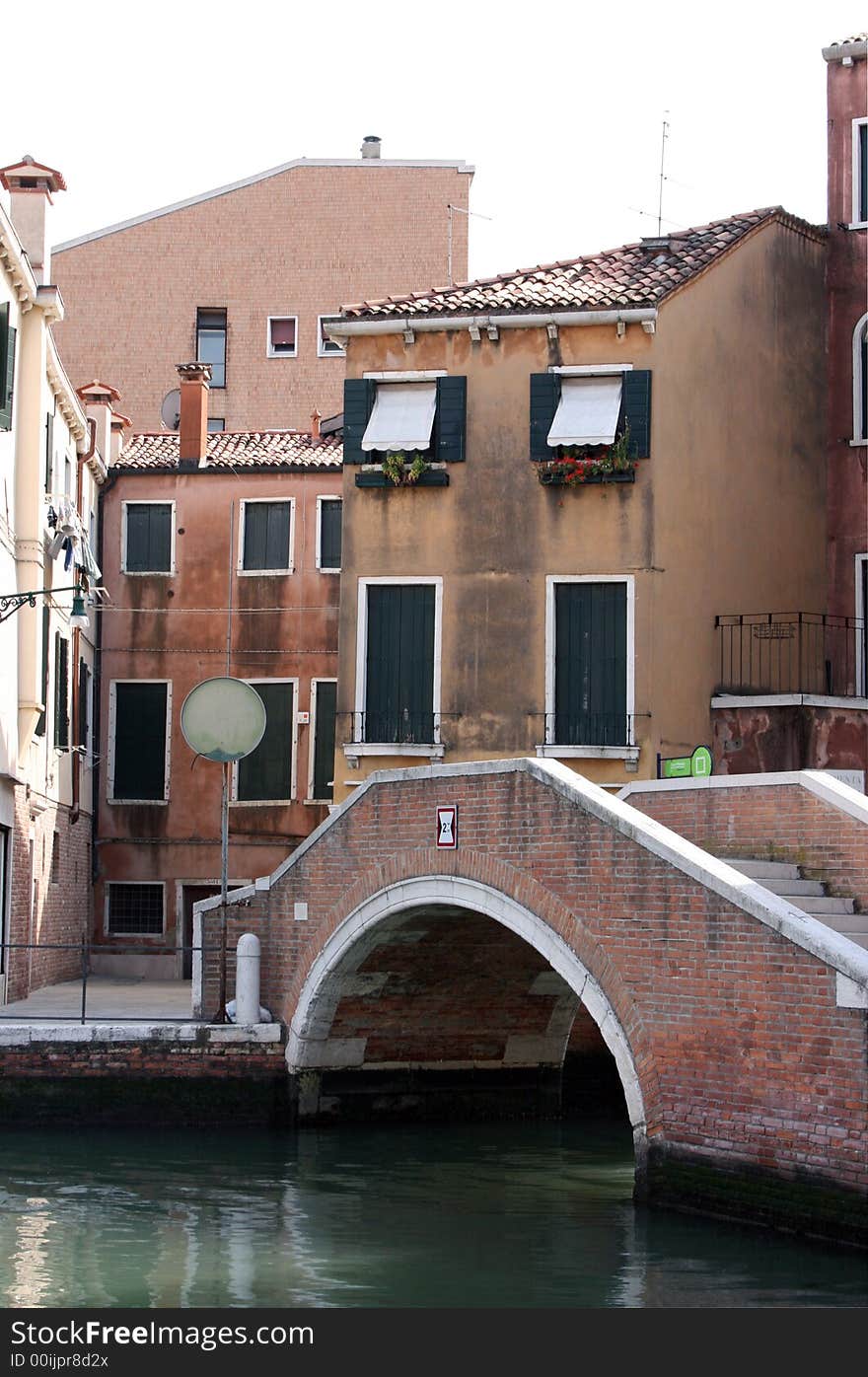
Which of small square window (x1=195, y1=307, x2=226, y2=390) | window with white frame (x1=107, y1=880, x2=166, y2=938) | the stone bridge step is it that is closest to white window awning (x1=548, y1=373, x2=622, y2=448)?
the stone bridge step

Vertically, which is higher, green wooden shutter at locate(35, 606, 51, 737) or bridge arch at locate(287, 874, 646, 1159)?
green wooden shutter at locate(35, 606, 51, 737)

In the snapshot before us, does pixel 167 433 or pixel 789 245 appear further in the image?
pixel 167 433

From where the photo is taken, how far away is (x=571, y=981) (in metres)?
13.9

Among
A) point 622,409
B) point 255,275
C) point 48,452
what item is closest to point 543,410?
point 622,409

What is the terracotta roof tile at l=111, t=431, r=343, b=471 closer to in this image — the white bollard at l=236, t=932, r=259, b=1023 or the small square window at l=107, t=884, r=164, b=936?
the small square window at l=107, t=884, r=164, b=936

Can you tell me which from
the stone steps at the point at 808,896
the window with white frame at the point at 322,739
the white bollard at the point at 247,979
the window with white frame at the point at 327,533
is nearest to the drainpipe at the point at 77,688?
the window with white frame at the point at 322,739

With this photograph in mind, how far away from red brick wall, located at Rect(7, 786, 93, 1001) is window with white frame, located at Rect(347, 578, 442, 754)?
3.90 meters

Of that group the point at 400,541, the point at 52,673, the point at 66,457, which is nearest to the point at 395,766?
the point at 400,541

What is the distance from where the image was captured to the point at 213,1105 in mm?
17516

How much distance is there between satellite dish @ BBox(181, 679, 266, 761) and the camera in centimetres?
1888

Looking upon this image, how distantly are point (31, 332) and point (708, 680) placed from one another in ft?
25.1

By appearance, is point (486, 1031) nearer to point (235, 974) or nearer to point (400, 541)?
point (235, 974)

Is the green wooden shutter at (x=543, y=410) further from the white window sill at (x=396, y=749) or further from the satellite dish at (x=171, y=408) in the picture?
the satellite dish at (x=171, y=408)

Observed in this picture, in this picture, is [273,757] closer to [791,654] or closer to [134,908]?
[134,908]
